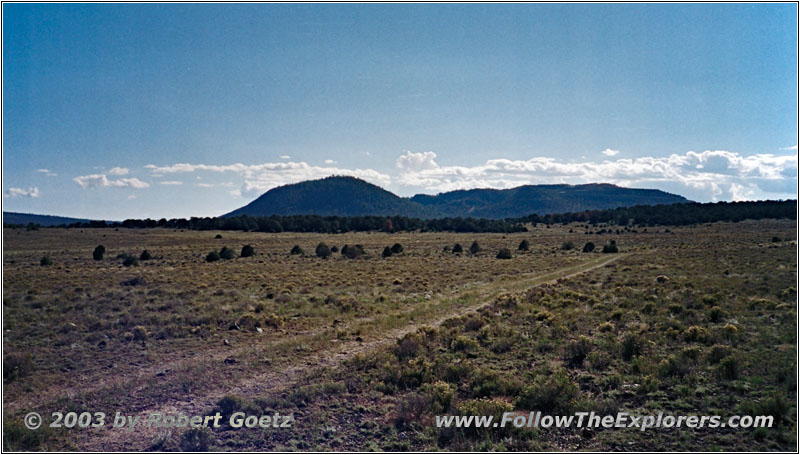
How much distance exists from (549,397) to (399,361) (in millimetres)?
3644

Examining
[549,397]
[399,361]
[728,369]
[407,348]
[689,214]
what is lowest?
[399,361]

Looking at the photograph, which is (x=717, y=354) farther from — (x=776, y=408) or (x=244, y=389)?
(x=244, y=389)

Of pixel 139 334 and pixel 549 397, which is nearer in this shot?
pixel 549 397

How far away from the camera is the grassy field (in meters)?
6.42

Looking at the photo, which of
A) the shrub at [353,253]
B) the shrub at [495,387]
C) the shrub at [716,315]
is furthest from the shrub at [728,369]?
the shrub at [353,253]

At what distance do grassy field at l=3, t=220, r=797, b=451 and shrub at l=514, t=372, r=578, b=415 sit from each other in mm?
26

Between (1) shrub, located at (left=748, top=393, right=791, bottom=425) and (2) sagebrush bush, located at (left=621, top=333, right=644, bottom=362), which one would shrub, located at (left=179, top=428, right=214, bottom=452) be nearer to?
(1) shrub, located at (left=748, top=393, right=791, bottom=425)

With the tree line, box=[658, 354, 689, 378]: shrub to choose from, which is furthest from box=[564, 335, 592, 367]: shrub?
the tree line

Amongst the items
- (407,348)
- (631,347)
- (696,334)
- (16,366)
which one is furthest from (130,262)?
(696,334)

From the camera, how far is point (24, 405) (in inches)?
302

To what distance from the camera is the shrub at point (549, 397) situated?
7.06 metres

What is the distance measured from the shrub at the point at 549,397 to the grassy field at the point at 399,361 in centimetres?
3

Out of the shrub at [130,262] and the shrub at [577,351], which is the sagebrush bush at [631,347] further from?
the shrub at [130,262]

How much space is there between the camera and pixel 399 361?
32.5 feet
